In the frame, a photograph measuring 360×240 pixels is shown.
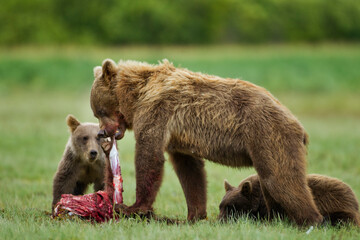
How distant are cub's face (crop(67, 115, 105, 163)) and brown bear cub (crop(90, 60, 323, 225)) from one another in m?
1.09

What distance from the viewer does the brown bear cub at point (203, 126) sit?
19.5ft

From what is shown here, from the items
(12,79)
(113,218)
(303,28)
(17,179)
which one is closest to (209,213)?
(113,218)

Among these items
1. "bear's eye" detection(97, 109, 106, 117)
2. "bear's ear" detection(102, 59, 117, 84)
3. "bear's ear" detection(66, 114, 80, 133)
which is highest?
"bear's ear" detection(102, 59, 117, 84)

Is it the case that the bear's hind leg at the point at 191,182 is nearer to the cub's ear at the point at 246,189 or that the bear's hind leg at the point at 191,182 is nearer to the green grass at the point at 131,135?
the green grass at the point at 131,135

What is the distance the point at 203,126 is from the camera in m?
6.31

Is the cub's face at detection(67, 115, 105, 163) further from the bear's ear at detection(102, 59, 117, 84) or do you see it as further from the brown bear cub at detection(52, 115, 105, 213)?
the bear's ear at detection(102, 59, 117, 84)

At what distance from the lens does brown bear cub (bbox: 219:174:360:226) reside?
6.72 metres

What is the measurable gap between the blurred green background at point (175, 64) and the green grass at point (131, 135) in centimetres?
3

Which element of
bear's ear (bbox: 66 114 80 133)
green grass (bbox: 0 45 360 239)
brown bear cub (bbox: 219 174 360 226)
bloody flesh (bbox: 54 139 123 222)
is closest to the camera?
green grass (bbox: 0 45 360 239)

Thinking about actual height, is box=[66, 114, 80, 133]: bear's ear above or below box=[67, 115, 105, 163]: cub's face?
above

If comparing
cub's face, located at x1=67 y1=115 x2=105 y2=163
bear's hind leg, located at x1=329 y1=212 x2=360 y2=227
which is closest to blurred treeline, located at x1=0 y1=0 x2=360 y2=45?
cub's face, located at x1=67 y1=115 x2=105 y2=163

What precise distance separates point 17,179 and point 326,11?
42.4 m

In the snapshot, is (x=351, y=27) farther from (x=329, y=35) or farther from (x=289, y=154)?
(x=289, y=154)

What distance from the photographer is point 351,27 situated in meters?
46.4
